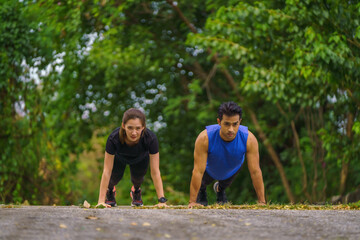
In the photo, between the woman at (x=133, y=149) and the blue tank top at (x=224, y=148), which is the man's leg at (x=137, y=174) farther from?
the blue tank top at (x=224, y=148)

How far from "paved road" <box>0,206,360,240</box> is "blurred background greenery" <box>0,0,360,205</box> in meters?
4.29

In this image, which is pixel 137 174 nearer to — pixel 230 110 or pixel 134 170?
pixel 134 170

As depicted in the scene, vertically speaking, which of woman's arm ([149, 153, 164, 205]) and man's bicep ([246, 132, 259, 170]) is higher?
man's bicep ([246, 132, 259, 170])

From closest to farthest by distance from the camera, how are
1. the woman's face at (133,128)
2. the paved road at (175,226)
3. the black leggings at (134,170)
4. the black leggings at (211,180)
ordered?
1. the paved road at (175,226)
2. the woman's face at (133,128)
3. the black leggings at (134,170)
4. the black leggings at (211,180)

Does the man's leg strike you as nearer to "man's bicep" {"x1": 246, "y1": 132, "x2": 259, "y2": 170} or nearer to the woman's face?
the woman's face

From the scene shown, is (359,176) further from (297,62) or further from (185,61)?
(185,61)

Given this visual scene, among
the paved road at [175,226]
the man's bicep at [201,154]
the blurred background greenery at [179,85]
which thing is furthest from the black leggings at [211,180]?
the paved road at [175,226]

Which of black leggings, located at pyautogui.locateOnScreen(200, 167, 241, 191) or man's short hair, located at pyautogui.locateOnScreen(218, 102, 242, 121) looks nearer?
man's short hair, located at pyautogui.locateOnScreen(218, 102, 242, 121)

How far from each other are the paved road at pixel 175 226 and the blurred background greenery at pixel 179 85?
4293mm

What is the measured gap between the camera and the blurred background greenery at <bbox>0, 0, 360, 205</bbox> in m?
9.47

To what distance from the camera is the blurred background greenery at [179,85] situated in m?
9.47

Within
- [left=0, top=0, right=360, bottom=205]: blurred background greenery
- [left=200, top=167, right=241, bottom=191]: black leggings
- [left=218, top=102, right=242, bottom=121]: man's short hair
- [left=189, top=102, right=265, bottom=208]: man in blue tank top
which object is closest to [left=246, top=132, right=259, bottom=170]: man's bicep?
[left=189, top=102, right=265, bottom=208]: man in blue tank top

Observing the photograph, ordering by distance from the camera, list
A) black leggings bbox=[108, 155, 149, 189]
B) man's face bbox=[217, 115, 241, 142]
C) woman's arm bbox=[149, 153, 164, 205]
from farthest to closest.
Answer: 1. black leggings bbox=[108, 155, 149, 189]
2. woman's arm bbox=[149, 153, 164, 205]
3. man's face bbox=[217, 115, 241, 142]

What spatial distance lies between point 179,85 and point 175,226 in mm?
11249
